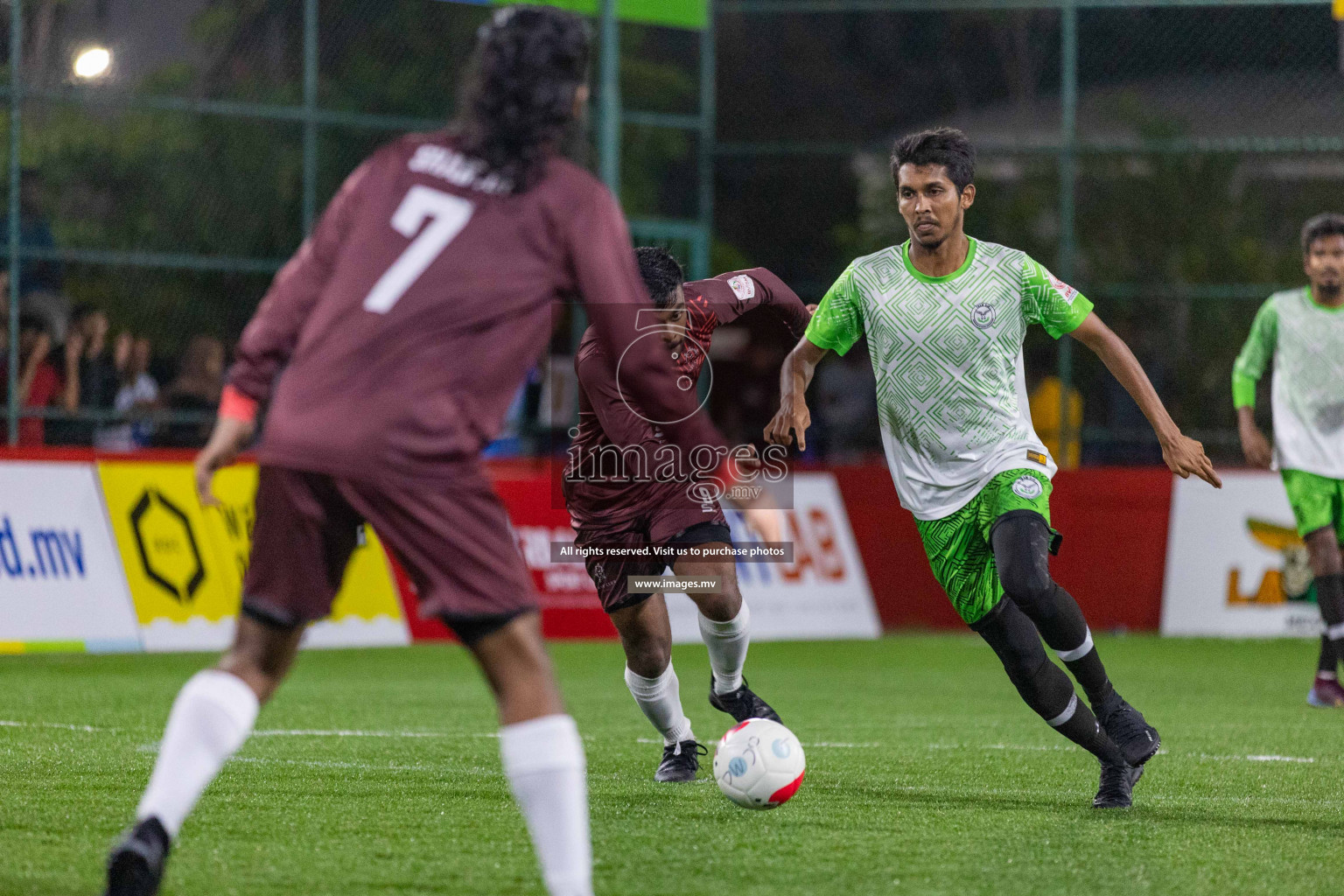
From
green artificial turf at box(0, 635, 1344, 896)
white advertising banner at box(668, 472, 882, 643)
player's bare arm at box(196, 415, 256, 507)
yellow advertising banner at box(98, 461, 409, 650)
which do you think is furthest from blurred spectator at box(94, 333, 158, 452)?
player's bare arm at box(196, 415, 256, 507)

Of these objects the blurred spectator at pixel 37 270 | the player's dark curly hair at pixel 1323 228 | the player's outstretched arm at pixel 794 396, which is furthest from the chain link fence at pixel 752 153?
the player's outstretched arm at pixel 794 396

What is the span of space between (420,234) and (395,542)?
665mm

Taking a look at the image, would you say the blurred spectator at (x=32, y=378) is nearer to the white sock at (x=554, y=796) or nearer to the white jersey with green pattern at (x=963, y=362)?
the white jersey with green pattern at (x=963, y=362)

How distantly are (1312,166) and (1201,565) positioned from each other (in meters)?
4.11

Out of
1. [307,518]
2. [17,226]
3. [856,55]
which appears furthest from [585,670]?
[856,55]

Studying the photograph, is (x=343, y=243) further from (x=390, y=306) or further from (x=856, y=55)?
(x=856, y=55)

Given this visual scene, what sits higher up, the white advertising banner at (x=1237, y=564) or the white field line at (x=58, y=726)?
the white field line at (x=58, y=726)

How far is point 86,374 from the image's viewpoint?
13.5 meters

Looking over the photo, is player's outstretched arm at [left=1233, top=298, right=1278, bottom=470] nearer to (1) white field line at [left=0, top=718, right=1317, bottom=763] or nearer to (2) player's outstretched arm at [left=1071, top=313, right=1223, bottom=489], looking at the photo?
(1) white field line at [left=0, top=718, right=1317, bottom=763]

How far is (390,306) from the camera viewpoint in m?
3.89

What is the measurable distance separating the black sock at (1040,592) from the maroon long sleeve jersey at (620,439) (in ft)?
4.13

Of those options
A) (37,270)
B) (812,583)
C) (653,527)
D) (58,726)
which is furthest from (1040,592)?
(37,270)

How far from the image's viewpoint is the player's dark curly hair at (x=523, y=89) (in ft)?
12.9

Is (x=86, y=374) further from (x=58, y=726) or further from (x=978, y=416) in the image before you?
(x=978, y=416)
